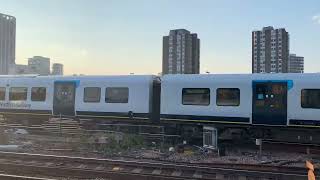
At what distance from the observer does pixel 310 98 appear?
19.6 m

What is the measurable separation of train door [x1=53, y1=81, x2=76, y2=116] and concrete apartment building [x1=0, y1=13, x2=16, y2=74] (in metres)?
108

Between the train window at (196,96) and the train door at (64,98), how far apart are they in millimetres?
6699

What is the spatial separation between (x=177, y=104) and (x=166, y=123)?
123cm

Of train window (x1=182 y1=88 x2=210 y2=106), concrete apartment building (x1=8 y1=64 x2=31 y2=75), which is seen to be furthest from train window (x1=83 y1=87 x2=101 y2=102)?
concrete apartment building (x1=8 y1=64 x2=31 y2=75)

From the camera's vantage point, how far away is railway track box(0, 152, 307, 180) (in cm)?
1314

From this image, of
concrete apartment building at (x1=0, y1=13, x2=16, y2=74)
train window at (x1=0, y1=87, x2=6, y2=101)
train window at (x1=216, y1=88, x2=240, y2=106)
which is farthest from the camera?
concrete apartment building at (x1=0, y1=13, x2=16, y2=74)

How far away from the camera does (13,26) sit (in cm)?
14225

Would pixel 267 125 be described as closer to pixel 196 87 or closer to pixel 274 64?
pixel 196 87

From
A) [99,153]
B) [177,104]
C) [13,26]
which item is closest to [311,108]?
[177,104]

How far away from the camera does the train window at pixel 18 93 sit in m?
26.7

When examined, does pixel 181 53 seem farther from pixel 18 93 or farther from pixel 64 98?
pixel 64 98

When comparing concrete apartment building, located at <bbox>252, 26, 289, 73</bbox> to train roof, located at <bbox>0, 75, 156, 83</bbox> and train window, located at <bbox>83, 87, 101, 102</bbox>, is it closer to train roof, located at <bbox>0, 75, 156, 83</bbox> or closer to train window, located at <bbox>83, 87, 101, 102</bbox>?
train roof, located at <bbox>0, 75, 156, 83</bbox>

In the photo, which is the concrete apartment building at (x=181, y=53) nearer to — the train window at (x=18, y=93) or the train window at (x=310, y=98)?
the train window at (x=18, y=93)

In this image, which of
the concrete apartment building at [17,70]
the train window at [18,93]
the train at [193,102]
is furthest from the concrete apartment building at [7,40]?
the train at [193,102]
